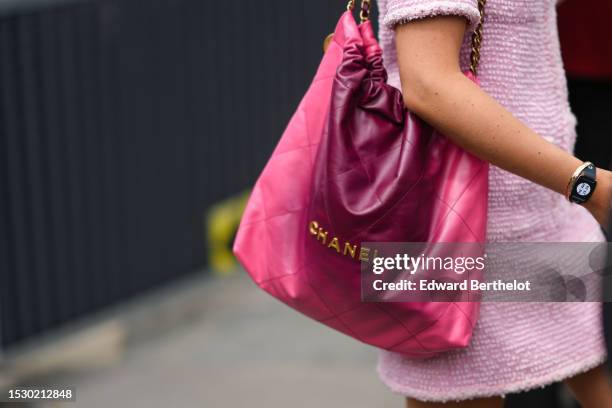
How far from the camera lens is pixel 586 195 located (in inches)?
76.2

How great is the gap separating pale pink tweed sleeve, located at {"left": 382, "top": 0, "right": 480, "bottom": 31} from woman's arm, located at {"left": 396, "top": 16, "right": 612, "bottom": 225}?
1 cm

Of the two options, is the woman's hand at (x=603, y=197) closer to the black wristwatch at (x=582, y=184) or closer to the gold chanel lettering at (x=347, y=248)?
the black wristwatch at (x=582, y=184)

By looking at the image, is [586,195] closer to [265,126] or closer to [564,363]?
[564,363]

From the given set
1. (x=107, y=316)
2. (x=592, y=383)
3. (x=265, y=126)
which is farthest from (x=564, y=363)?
(x=265, y=126)

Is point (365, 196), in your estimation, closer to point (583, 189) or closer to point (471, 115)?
point (471, 115)

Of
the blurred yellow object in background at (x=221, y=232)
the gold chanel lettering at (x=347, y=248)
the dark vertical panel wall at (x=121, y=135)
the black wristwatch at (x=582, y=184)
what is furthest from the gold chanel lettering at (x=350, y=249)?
the blurred yellow object in background at (x=221, y=232)

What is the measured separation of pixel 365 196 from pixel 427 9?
337 millimetres

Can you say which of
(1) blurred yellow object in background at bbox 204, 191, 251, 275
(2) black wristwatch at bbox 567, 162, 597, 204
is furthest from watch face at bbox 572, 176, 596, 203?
(1) blurred yellow object in background at bbox 204, 191, 251, 275

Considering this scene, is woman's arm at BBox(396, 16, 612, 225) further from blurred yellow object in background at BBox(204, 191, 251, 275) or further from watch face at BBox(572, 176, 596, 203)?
blurred yellow object in background at BBox(204, 191, 251, 275)

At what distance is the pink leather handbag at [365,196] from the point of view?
2014mm

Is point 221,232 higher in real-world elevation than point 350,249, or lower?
lower

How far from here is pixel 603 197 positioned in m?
1.93

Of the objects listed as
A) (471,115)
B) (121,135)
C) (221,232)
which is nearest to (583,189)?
(471,115)

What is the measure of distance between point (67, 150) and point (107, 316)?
744 mm
